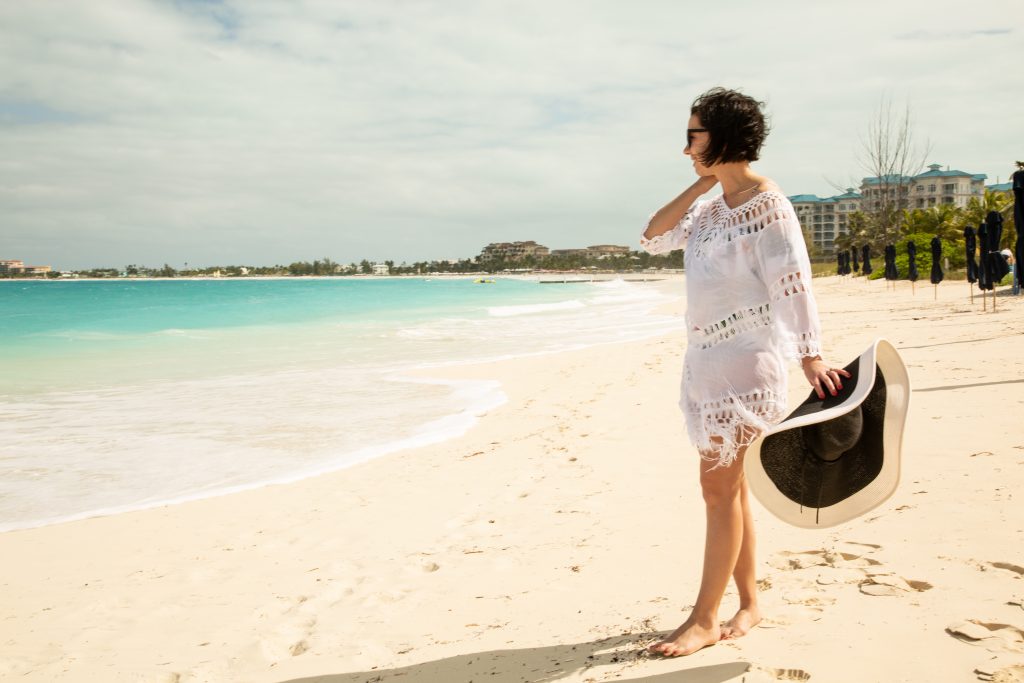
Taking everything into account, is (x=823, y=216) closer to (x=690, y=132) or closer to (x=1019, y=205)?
(x=1019, y=205)

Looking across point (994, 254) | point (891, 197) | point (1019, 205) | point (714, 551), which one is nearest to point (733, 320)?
point (714, 551)

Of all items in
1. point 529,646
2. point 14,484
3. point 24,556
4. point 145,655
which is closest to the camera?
point 529,646

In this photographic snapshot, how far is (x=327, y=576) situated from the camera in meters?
3.84

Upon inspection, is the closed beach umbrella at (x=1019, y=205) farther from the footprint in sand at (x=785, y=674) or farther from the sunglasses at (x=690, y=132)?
the footprint in sand at (x=785, y=674)

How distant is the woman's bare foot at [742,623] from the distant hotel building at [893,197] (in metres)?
47.7

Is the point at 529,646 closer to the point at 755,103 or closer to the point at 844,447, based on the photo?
the point at 844,447

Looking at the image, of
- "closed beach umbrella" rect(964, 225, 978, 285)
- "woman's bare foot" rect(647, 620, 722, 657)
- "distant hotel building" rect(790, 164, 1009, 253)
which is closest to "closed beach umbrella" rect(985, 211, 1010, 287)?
"closed beach umbrella" rect(964, 225, 978, 285)

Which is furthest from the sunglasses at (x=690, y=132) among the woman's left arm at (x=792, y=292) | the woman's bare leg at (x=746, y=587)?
the woman's bare leg at (x=746, y=587)

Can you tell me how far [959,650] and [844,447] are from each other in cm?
78

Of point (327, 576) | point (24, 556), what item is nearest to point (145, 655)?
point (327, 576)

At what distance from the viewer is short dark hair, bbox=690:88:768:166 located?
87.7 inches

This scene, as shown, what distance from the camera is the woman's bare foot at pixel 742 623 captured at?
2.54 meters

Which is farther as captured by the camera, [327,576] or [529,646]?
[327,576]

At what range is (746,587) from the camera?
8.64ft
